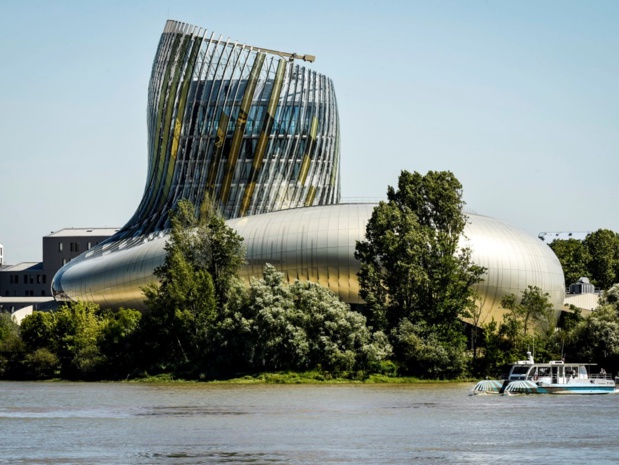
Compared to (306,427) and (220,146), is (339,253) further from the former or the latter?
(306,427)

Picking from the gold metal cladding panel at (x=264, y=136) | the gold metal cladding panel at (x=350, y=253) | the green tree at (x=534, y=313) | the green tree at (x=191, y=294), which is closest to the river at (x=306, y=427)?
the green tree at (x=191, y=294)

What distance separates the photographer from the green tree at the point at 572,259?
14375 cm

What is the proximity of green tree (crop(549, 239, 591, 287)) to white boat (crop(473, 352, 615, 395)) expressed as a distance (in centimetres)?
6594

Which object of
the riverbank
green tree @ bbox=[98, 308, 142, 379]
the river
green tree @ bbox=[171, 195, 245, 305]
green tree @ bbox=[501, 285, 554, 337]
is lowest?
the river

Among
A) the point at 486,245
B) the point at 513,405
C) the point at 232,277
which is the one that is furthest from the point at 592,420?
the point at 486,245

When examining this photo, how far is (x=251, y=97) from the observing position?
126m

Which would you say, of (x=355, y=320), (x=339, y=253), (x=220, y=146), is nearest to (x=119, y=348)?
(x=355, y=320)

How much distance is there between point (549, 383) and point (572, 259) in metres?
73.3

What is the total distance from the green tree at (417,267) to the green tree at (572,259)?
5515cm

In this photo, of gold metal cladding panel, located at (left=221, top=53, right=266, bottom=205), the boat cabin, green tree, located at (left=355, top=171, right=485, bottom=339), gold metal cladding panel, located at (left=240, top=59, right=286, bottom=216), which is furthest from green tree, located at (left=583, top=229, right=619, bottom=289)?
the boat cabin

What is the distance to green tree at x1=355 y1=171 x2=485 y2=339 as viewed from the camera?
287ft

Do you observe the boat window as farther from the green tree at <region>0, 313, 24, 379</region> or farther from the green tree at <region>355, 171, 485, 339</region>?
the green tree at <region>0, 313, 24, 379</region>

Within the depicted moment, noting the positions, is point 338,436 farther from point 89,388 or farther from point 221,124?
point 221,124

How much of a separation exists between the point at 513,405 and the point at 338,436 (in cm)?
1882
